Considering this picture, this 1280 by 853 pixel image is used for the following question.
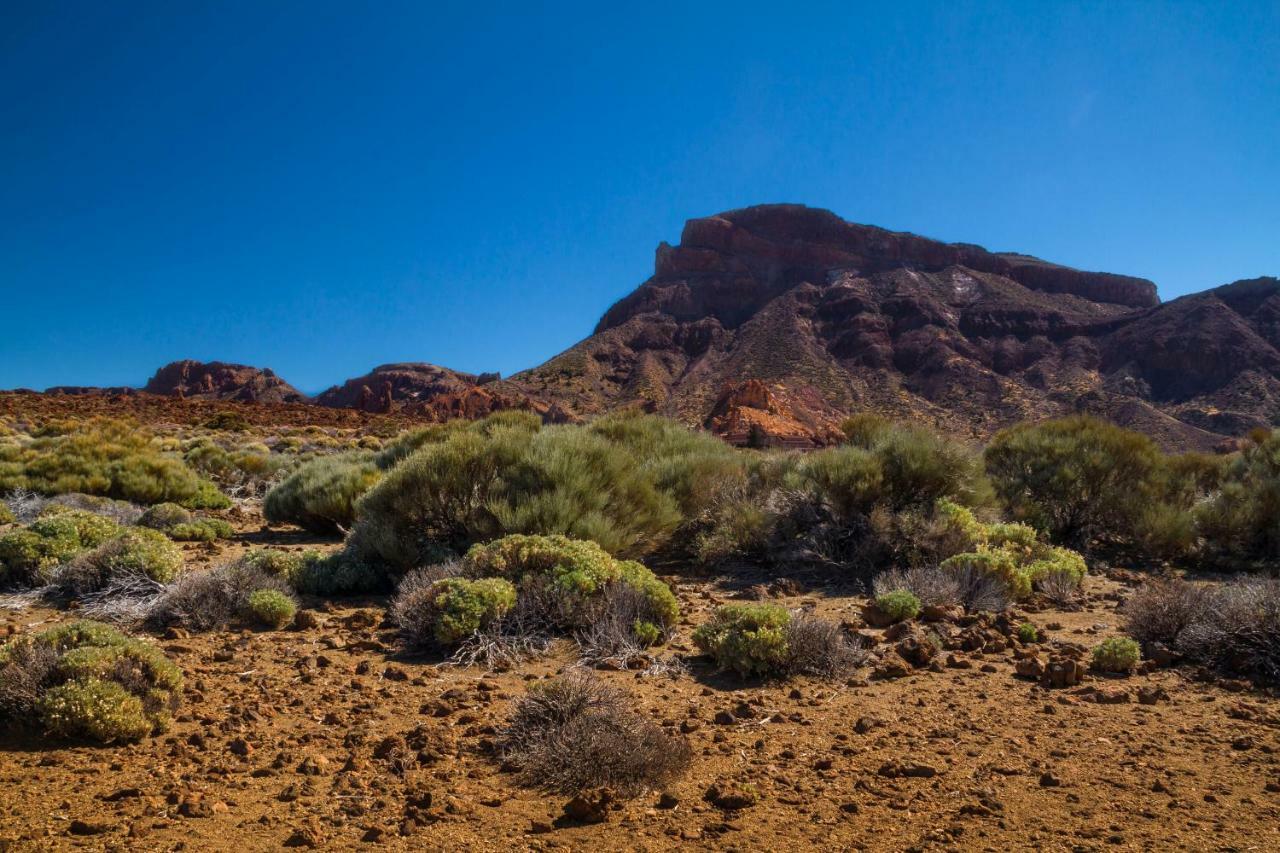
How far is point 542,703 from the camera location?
3.82 metres

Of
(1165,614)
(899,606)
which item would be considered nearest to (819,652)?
(899,606)

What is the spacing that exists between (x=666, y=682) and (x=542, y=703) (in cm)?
119

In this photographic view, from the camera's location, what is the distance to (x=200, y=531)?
9.41m

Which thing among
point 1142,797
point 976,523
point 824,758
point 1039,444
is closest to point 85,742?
point 824,758

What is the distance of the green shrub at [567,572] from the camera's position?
18.8ft

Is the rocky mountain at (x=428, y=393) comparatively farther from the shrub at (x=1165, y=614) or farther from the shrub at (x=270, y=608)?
the shrub at (x=1165, y=614)

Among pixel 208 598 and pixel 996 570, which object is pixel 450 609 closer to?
pixel 208 598

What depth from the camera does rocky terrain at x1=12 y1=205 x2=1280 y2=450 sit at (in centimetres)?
5166

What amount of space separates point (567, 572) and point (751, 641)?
5.47 feet

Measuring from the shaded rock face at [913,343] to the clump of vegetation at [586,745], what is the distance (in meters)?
29.7

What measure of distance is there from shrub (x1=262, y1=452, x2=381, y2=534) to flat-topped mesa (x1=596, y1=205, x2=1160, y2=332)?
70.0 meters

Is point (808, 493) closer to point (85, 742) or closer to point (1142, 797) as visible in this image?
point (1142, 797)

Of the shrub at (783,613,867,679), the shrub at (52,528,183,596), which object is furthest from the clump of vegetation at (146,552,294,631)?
the shrub at (783,613,867,679)

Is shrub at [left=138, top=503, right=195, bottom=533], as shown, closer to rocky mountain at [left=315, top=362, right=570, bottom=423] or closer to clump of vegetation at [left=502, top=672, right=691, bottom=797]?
clump of vegetation at [left=502, top=672, right=691, bottom=797]
